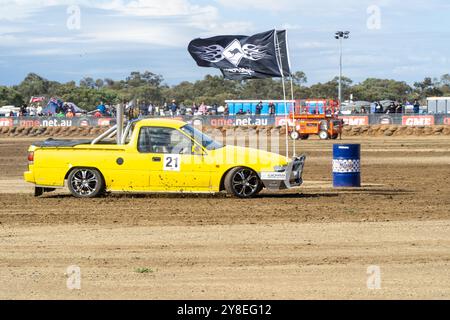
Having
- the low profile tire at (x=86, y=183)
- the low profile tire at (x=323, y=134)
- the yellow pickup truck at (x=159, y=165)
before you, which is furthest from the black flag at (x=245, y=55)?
the low profile tire at (x=323, y=134)

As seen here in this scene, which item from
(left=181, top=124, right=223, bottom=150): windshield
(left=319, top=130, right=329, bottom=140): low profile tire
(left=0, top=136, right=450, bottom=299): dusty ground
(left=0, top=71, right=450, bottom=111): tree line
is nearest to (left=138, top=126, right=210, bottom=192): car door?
(left=181, top=124, right=223, bottom=150): windshield

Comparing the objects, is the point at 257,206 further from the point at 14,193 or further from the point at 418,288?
the point at 418,288

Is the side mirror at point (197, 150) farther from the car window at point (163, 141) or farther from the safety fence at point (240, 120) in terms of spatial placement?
the safety fence at point (240, 120)

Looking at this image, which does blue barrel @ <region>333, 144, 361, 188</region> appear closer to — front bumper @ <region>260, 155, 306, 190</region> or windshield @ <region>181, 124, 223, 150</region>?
front bumper @ <region>260, 155, 306, 190</region>

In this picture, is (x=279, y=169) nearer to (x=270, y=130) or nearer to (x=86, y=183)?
(x=86, y=183)

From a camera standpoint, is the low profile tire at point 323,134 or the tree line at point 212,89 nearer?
the low profile tire at point 323,134

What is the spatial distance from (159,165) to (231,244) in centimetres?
544

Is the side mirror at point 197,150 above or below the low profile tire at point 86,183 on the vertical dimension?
above

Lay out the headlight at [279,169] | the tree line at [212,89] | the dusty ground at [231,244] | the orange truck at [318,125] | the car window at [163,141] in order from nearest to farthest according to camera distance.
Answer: the dusty ground at [231,244] < the headlight at [279,169] < the car window at [163,141] < the orange truck at [318,125] < the tree line at [212,89]

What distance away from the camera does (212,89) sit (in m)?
140

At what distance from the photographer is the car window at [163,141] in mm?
17875

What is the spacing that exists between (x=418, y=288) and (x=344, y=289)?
28.4 inches

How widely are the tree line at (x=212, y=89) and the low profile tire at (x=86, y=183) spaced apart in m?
92.6
